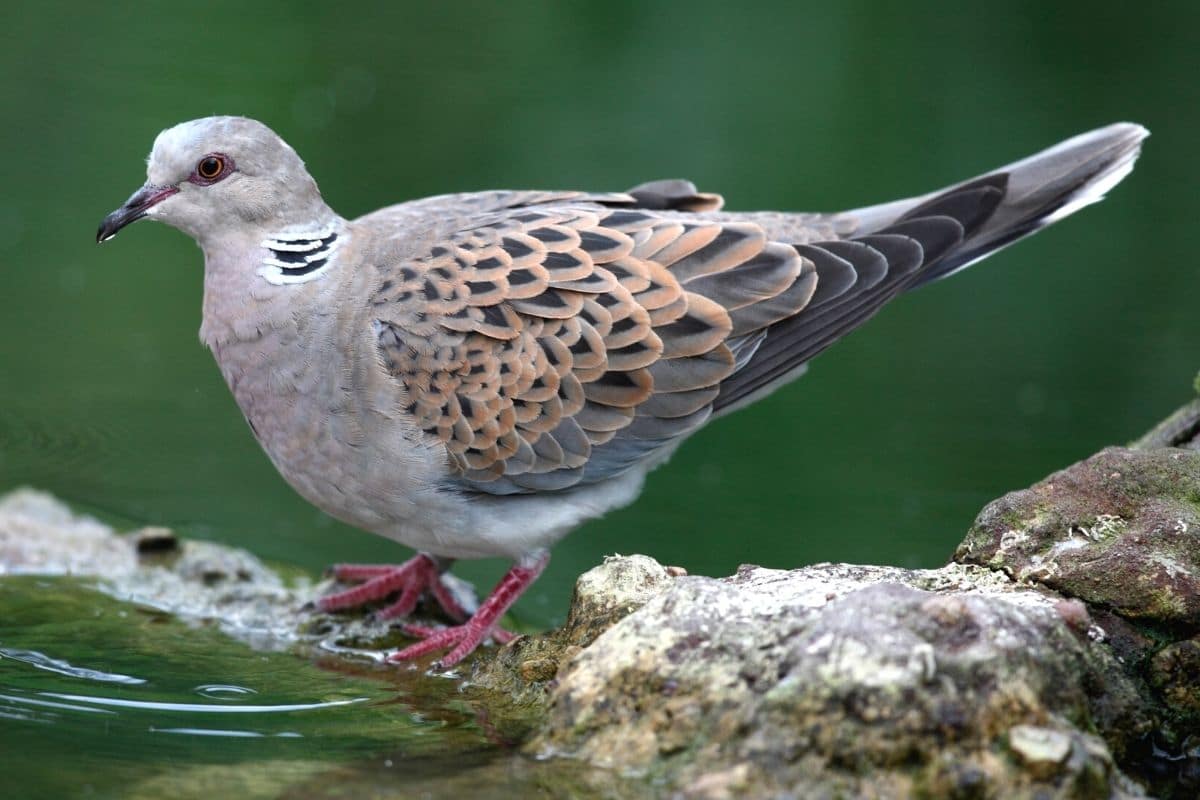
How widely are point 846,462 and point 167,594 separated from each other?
9.33 ft

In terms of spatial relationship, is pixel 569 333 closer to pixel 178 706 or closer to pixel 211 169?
pixel 211 169

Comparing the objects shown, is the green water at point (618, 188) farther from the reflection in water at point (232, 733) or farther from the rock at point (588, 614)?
the rock at point (588, 614)

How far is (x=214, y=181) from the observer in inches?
190

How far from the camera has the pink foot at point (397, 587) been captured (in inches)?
201

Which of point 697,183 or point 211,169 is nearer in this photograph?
point 211,169

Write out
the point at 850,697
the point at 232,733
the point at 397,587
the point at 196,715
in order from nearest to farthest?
the point at 850,697 → the point at 232,733 → the point at 196,715 → the point at 397,587

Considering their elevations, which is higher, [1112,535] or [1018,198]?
[1018,198]

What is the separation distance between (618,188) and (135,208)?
386 cm

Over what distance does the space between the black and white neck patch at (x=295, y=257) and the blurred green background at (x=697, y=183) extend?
1.33m

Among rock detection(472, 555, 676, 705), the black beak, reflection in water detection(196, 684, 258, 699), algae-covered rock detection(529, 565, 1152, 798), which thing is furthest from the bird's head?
algae-covered rock detection(529, 565, 1152, 798)

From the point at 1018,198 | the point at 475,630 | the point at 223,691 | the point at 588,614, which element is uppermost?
the point at 1018,198

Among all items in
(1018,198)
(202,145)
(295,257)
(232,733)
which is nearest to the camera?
(232,733)

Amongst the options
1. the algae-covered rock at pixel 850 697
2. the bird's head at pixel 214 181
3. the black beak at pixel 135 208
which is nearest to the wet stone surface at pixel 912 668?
the algae-covered rock at pixel 850 697

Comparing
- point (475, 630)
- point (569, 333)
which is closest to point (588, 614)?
point (475, 630)
